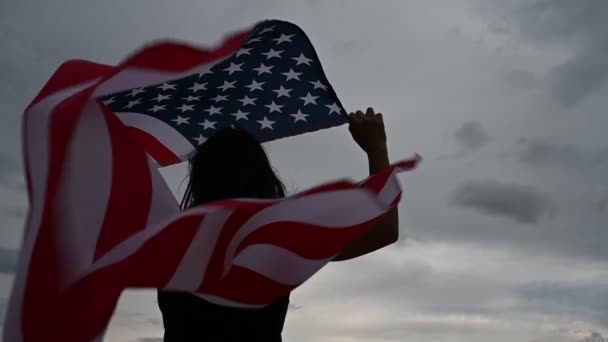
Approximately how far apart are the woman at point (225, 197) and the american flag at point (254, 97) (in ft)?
4.87

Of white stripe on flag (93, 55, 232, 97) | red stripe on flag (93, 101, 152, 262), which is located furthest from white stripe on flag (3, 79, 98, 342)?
red stripe on flag (93, 101, 152, 262)

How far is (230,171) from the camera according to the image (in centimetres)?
504

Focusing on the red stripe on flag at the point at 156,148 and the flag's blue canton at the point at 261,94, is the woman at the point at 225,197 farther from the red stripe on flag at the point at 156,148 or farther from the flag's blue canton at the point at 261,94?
the flag's blue canton at the point at 261,94

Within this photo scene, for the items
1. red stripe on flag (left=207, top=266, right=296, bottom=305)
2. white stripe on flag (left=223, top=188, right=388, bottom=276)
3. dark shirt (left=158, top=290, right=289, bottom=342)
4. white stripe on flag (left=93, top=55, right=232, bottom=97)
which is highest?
white stripe on flag (left=93, top=55, right=232, bottom=97)

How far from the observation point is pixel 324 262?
498cm

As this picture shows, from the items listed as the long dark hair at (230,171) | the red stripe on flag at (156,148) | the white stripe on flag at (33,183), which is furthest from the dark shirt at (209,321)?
the red stripe on flag at (156,148)

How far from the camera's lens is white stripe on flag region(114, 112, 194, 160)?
650cm

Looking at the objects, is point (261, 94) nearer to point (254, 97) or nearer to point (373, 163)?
point (254, 97)

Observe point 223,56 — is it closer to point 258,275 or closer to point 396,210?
point 258,275

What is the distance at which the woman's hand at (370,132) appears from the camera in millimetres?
5820

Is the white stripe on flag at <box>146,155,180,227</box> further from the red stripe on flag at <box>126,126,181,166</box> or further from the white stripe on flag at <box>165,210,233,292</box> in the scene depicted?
the red stripe on flag at <box>126,126,181,166</box>

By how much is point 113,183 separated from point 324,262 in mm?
1467

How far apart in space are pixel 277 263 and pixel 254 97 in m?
2.41

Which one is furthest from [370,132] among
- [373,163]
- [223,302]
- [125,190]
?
[125,190]
